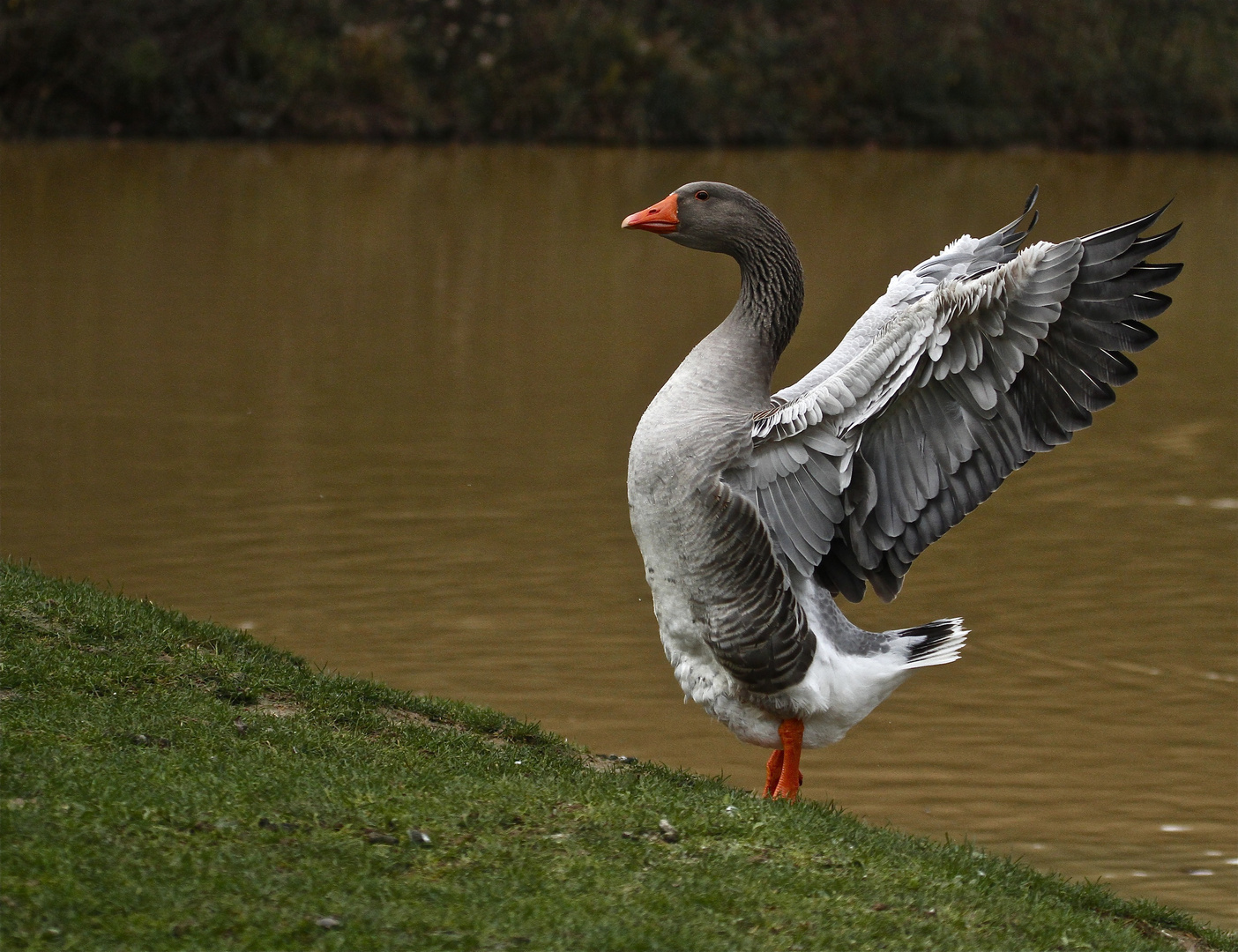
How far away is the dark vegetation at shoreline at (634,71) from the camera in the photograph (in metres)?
36.1

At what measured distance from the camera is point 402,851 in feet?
16.5

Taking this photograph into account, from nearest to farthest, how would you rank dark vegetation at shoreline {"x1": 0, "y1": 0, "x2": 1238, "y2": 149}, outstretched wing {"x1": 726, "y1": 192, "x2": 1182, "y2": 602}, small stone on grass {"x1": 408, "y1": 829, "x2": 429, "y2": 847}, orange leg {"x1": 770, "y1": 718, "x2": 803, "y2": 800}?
small stone on grass {"x1": 408, "y1": 829, "x2": 429, "y2": 847}, outstretched wing {"x1": 726, "y1": 192, "x2": 1182, "y2": 602}, orange leg {"x1": 770, "y1": 718, "x2": 803, "y2": 800}, dark vegetation at shoreline {"x1": 0, "y1": 0, "x2": 1238, "y2": 149}

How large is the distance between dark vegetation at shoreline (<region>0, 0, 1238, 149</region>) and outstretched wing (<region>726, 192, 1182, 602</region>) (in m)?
32.2

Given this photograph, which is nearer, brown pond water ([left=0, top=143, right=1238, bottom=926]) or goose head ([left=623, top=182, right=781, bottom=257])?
goose head ([left=623, top=182, right=781, bottom=257])

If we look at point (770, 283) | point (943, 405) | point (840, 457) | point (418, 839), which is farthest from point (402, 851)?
point (770, 283)

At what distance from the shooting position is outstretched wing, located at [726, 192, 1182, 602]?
18.9 ft

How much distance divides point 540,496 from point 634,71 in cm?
2937

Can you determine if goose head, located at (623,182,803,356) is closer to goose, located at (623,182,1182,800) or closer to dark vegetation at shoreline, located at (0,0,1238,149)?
goose, located at (623,182,1182,800)

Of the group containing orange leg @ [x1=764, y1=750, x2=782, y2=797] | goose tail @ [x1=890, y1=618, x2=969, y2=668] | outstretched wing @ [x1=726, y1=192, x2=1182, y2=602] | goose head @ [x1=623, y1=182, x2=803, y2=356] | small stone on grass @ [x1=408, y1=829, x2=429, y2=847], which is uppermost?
goose head @ [x1=623, y1=182, x2=803, y2=356]

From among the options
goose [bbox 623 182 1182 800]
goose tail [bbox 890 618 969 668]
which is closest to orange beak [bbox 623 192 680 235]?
goose [bbox 623 182 1182 800]

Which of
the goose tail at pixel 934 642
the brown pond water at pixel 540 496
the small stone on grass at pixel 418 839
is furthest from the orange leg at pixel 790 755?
the small stone on grass at pixel 418 839

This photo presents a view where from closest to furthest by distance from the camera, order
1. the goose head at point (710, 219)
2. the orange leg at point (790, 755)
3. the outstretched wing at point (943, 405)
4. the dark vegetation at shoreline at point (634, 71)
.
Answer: the outstretched wing at point (943, 405) → the orange leg at point (790, 755) → the goose head at point (710, 219) → the dark vegetation at shoreline at point (634, 71)

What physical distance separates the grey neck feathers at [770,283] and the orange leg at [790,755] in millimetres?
1485

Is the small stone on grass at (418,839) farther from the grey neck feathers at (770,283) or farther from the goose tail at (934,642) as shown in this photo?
the grey neck feathers at (770,283)
